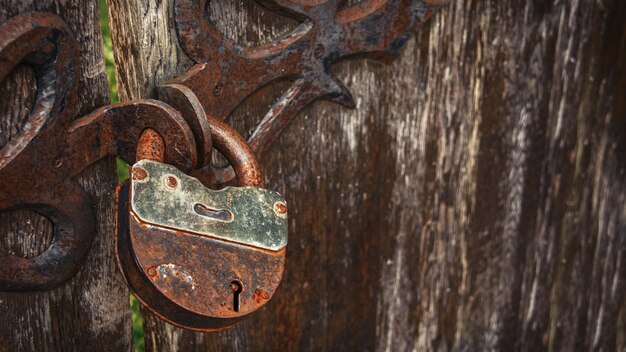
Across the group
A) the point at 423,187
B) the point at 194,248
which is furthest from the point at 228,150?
the point at 423,187

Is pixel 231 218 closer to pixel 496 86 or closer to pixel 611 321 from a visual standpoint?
pixel 496 86

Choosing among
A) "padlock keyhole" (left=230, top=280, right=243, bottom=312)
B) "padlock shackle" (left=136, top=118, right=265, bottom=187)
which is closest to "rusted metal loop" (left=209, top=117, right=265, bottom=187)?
"padlock shackle" (left=136, top=118, right=265, bottom=187)

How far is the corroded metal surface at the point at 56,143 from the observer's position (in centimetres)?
66

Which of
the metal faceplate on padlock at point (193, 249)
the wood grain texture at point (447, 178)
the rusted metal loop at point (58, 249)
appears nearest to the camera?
the metal faceplate on padlock at point (193, 249)

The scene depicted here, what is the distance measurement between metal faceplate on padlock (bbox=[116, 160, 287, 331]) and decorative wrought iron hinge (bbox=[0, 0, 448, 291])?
52 millimetres

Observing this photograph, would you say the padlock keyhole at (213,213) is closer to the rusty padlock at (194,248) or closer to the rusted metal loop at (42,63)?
the rusty padlock at (194,248)

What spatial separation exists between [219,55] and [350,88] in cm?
23

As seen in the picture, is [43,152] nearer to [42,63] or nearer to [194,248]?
[42,63]

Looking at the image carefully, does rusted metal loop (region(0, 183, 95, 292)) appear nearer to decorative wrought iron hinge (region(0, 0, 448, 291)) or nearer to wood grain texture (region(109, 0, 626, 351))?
decorative wrought iron hinge (region(0, 0, 448, 291))

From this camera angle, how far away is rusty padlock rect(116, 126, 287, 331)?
0.60 m

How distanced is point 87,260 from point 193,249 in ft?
0.79

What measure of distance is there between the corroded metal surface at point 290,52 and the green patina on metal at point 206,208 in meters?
0.10

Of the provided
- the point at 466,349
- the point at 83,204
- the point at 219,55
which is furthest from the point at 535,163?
the point at 83,204

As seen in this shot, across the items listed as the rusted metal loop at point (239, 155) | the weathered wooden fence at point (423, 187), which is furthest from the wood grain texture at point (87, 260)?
the rusted metal loop at point (239, 155)
